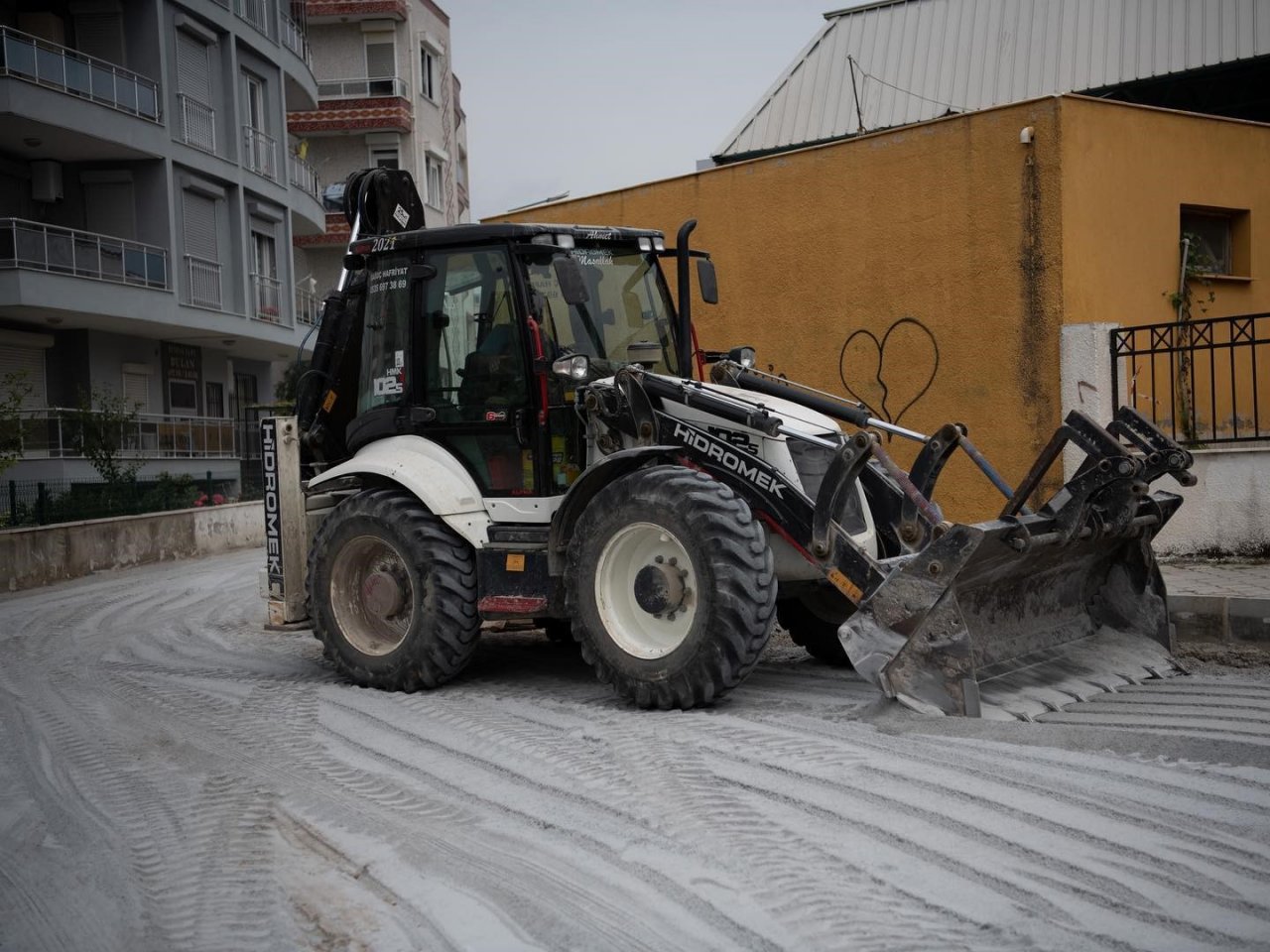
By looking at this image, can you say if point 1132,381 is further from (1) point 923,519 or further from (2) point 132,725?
(2) point 132,725

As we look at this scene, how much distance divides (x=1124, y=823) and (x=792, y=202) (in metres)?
9.74

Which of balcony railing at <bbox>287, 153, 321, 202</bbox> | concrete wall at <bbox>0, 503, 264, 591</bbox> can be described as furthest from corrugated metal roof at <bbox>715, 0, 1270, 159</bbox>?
balcony railing at <bbox>287, 153, 321, 202</bbox>

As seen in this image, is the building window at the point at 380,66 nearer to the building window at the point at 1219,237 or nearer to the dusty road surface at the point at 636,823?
the building window at the point at 1219,237

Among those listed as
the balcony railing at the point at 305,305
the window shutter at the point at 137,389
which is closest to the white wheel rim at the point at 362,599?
the window shutter at the point at 137,389

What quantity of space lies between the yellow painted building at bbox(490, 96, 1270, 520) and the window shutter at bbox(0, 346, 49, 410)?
1630cm

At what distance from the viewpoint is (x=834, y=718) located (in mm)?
6516

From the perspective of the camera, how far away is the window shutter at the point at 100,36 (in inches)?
1079

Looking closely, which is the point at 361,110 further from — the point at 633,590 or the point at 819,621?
the point at 633,590

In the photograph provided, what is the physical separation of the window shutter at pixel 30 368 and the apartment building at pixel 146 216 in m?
0.04

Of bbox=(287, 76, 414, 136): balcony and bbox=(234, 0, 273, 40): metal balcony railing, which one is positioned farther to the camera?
bbox=(287, 76, 414, 136): balcony

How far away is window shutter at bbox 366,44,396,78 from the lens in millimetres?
46594

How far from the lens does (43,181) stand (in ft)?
85.6

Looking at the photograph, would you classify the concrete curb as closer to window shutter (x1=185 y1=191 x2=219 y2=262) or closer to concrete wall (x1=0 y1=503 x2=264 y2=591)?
concrete wall (x1=0 y1=503 x2=264 y2=591)

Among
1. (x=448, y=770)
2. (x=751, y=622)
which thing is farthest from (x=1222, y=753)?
(x=448, y=770)
